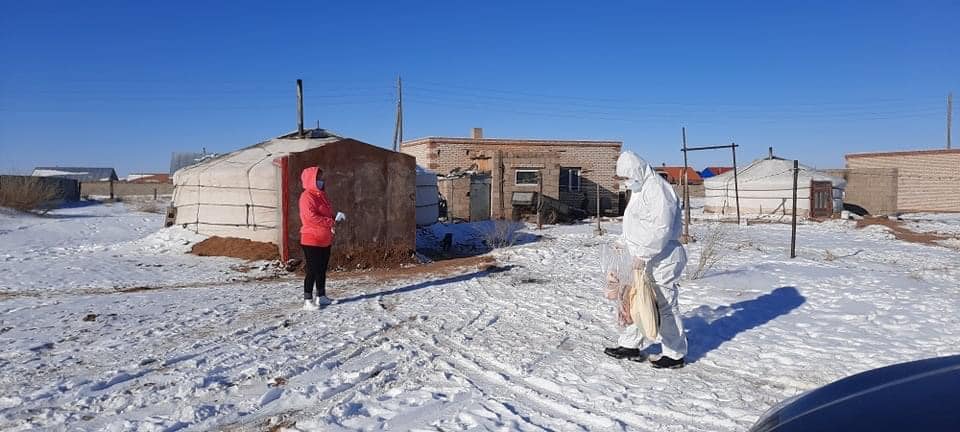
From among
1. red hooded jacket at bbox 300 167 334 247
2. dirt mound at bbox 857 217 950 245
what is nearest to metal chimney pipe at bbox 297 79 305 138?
red hooded jacket at bbox 300 167 334 247

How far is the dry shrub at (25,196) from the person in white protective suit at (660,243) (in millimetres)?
22939

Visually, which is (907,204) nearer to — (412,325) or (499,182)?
(499,182)

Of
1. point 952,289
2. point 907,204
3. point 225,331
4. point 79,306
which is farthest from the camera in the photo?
point 907,204

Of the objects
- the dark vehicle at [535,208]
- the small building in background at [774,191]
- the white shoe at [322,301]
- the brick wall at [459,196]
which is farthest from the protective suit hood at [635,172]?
the small building in background at [774,191]

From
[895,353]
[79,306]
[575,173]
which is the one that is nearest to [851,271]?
[895,353]

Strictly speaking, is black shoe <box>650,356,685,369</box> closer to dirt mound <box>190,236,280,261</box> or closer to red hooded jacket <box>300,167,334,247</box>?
red hooded jacket <box>300,167,334,247</box>

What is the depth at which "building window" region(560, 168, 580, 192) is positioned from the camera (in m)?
23.3

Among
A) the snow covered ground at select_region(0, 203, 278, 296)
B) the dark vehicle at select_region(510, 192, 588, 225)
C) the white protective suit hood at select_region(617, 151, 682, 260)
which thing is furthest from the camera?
the dark vehicle at select_region(510, 192, 588, 225)

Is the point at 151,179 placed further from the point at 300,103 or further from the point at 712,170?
the point at 300,103

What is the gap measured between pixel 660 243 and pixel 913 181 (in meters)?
28.4

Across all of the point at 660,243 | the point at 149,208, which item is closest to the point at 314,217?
the point at 660,243

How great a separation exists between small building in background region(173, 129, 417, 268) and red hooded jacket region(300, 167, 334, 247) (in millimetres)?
2815

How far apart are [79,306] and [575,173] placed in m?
19.3

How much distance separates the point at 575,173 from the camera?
932 inches
